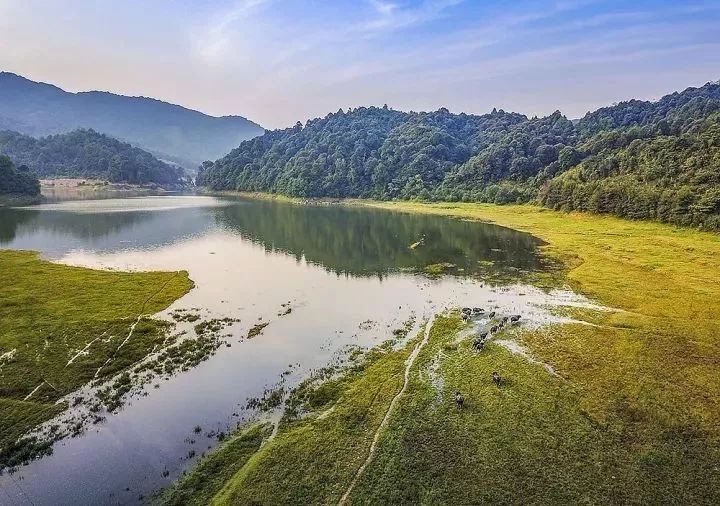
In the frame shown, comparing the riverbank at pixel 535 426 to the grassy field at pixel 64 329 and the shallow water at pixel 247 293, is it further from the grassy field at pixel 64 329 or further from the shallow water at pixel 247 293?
the grassy field at pixel 64 329

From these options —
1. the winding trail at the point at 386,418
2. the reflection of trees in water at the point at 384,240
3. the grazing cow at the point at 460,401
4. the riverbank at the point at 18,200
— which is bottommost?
the winding trail at the point at 386,418

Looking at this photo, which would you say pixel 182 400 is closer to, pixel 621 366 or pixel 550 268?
pixel 621 366

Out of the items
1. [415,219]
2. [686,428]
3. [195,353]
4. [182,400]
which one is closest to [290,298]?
[195,353]

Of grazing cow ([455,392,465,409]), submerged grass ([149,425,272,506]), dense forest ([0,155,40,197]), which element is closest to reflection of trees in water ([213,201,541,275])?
grazing cow ([455,392,465,409])

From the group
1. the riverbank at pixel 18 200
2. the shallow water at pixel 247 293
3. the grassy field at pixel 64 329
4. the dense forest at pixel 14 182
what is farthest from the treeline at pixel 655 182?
the dense forest at pixel 14 182

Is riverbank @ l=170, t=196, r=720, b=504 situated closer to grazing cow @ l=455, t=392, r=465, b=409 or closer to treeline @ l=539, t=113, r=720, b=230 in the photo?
grazing cow @ l=455, t=392, r=465, b=409
